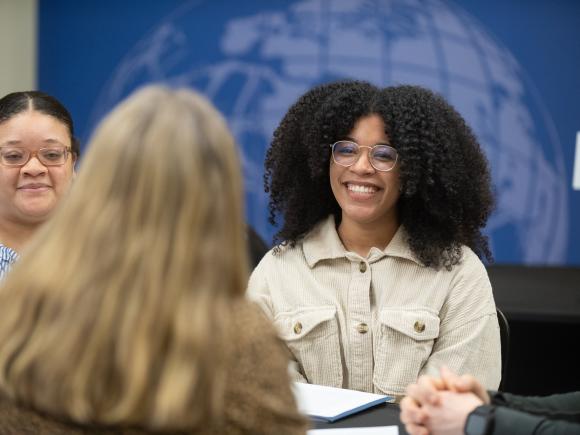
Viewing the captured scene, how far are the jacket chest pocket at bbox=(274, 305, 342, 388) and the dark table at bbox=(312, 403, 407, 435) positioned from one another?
0.37 m

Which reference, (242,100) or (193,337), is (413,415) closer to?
(193,337)

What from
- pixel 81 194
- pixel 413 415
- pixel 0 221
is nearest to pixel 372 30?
pixel 0 221

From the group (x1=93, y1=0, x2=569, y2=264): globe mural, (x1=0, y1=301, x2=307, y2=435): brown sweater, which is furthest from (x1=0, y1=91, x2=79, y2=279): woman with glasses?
(x1=93, y1=0, x2=569, y2=264): globe mural

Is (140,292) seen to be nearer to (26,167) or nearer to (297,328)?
(297,328)

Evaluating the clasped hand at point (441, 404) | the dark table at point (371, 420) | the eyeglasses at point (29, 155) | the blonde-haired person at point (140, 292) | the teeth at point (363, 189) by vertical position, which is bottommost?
the dark table at point (371, 420)

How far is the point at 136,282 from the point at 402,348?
143 cm

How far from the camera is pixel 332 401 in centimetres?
208

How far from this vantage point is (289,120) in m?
2.72

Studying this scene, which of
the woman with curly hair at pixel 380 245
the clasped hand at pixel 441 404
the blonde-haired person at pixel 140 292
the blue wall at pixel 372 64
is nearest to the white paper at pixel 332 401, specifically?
the clasped hand at pixel 441 404

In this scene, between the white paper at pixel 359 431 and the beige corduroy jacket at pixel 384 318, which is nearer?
the white paper at pixel 359 431

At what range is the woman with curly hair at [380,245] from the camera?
7.96ft

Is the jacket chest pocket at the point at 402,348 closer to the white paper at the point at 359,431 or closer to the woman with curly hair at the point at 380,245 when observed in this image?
the woman with curly hair at the point at 380,245

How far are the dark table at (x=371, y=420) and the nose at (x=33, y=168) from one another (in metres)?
1.17

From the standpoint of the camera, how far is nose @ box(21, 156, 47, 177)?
99.4 inches
